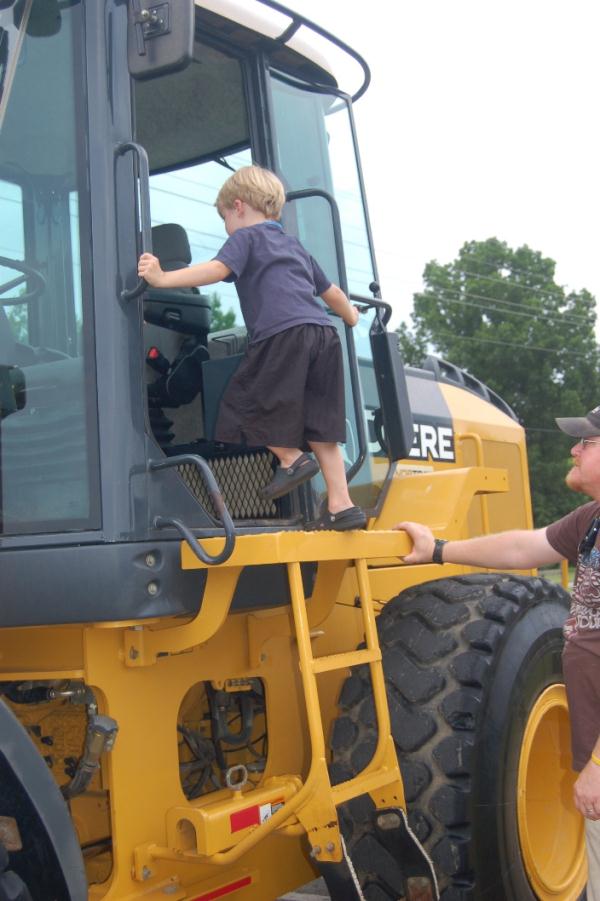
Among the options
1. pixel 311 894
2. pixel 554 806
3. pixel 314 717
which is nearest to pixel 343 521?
pixel 314 717

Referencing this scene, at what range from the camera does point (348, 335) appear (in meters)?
3.82

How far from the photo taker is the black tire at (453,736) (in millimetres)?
3332

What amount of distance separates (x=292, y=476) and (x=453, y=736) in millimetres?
969

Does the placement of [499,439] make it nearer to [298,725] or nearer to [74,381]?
[298,725]

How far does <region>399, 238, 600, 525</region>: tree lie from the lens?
36.8 meters

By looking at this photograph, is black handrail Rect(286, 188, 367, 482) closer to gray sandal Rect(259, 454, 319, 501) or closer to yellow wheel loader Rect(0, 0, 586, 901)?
yellow wheel loader Rect(0, 0, 586, 901)

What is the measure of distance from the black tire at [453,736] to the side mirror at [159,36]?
1.92m

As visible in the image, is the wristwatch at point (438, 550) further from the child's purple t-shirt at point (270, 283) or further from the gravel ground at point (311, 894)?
the gravel ground at point (311, 894)

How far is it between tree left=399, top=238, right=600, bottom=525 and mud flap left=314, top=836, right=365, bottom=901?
3214 cm

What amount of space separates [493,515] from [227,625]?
271 centimetres

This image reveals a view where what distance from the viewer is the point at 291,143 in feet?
12.2

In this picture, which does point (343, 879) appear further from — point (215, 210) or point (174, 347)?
point (215, 210)

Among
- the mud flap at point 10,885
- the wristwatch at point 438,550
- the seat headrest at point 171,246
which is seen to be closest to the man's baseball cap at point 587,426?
the wristwatch at point 438,550

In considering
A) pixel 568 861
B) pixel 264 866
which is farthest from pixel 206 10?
pixel 568 861
